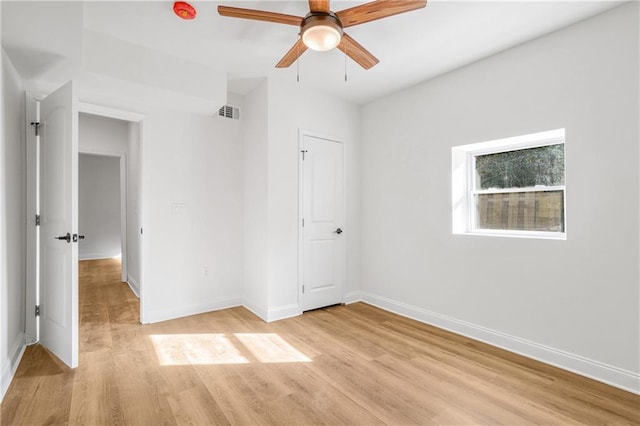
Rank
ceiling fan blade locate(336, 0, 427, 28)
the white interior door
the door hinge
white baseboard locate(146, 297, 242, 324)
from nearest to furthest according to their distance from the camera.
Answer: ceiling fan blade locate(336, 0, 427, 28), the door hinge, white baseboard locate(146, 297, 242, 324), the white interior door

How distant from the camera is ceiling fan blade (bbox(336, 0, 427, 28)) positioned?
1.80m

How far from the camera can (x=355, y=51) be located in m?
2.31

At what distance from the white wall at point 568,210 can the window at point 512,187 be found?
0.14 metres

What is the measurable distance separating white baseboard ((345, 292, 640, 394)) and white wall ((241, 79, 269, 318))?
5.34 ft

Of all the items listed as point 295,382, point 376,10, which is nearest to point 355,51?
point 376,10

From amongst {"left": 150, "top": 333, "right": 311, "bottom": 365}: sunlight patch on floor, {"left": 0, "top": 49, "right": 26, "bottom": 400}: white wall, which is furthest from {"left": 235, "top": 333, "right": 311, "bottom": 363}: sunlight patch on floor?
{"left": 0, "top": 49, "right": 26, "bottom": 400}: white wall

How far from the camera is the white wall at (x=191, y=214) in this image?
11.1ft

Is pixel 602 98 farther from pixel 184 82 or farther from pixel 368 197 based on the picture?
pixel 184 82

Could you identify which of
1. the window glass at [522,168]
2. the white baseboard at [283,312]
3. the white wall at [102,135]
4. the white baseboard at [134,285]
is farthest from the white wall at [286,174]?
the white wall at [102,135]

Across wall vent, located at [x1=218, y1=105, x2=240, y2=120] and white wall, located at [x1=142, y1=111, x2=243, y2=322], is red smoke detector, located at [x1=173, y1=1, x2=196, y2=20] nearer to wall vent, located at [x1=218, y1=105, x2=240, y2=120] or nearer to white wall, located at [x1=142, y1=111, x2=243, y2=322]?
white wall, located at [x1=142, y1=111, x2=243, y2=322]

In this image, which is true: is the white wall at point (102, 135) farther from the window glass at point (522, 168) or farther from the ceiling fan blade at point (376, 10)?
the window glass at point (522, 168)

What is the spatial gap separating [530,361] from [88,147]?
626cm

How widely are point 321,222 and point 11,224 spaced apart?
9.29ft

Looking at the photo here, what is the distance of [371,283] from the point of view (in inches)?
161
